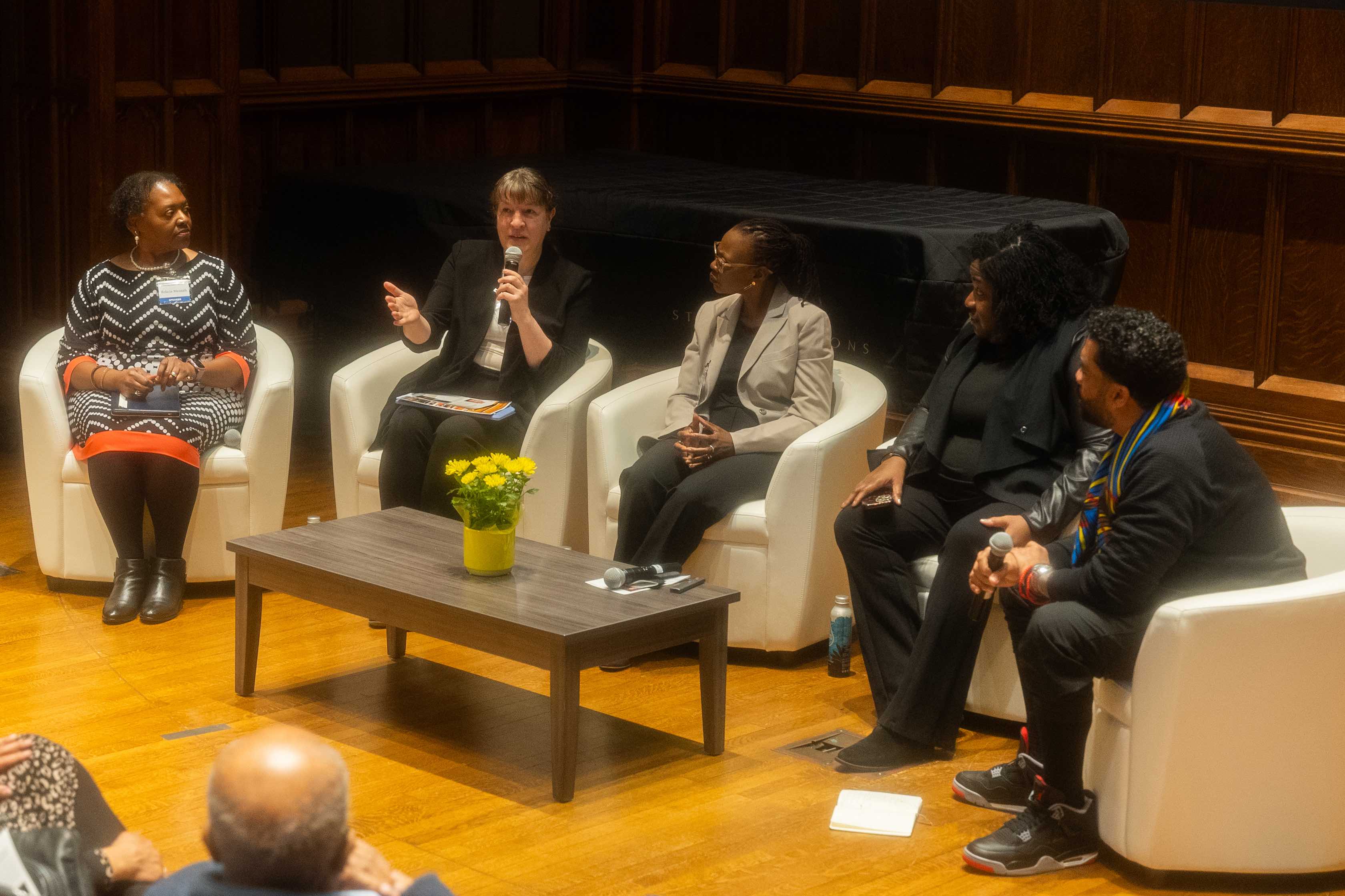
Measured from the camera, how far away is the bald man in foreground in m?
1.85

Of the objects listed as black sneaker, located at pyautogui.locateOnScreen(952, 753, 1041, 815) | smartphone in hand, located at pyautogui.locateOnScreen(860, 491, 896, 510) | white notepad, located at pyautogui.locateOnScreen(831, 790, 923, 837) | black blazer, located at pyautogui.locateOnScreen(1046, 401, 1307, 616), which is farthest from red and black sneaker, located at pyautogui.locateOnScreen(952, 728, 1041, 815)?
smartphone in hand, located at pyautogui.locateOnScreen(860, 491, 896, 510)

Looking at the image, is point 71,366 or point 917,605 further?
point 71,366

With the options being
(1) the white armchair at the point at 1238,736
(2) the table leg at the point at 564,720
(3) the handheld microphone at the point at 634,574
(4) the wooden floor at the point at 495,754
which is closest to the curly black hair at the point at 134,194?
(4) the wooden floor at the point at 495,754

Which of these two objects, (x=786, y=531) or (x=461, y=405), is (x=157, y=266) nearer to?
(x=461, y=405)

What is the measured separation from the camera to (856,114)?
7.30 meters

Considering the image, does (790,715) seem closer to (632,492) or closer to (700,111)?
(632,492)

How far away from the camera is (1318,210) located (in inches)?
235

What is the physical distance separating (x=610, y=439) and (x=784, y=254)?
0.71 m

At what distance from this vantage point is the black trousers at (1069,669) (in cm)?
343

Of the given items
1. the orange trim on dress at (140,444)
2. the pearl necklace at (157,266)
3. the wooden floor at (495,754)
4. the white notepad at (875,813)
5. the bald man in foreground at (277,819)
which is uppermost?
the pearl necklace at (157,266)

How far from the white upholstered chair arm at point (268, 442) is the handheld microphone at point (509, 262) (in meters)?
0.65

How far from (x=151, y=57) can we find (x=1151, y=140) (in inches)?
143

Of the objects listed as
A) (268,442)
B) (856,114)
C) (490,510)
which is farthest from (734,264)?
(856,114)

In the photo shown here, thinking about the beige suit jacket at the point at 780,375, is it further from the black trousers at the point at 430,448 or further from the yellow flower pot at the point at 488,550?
the yellow flower pot at the point at 488,550
